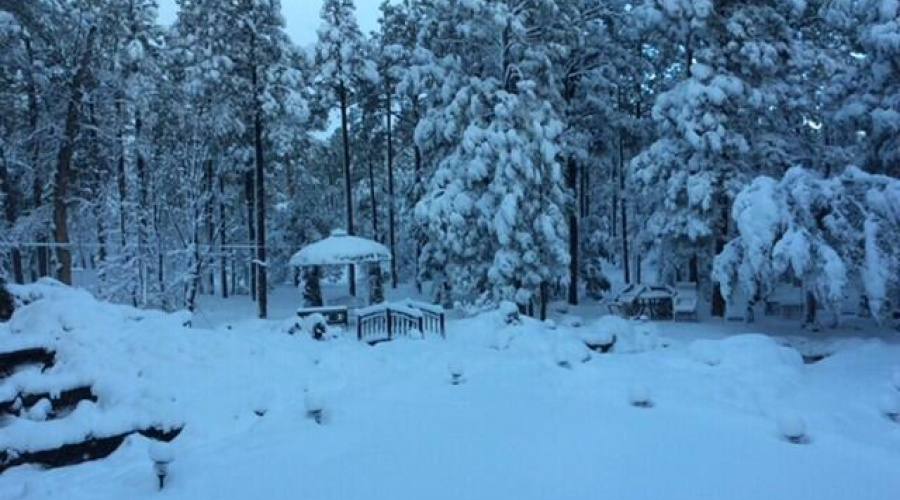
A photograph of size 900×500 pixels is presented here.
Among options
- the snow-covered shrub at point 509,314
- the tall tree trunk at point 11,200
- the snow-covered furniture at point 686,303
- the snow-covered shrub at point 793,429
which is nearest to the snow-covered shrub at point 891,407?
the snow-covered shrub at point 793,429

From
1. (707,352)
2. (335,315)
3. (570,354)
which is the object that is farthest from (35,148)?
(707,352)

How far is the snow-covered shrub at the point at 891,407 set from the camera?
20.9ft

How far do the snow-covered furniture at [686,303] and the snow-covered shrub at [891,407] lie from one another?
1026 cm

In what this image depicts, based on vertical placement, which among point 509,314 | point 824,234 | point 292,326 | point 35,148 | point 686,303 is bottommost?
point 686,303

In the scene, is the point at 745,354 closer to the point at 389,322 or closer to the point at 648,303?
the point at 389,322

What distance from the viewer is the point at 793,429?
5.57 m

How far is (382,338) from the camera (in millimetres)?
12453

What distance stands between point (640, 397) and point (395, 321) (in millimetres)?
6846

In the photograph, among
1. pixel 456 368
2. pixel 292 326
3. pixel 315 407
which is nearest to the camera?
pixel 315 407

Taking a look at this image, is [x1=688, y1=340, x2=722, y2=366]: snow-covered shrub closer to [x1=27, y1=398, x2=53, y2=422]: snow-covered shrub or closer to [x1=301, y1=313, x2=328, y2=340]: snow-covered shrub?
[x1=301, y1=313, x2=328, y2=340]: snow-covered shrub

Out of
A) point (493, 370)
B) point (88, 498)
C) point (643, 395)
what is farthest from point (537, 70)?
point (88, 498)

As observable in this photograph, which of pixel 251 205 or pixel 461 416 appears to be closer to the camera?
pixel 461 416

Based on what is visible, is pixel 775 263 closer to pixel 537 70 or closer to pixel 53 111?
pixel 537 70

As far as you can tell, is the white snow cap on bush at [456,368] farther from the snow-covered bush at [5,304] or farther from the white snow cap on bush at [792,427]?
the snow-covered bush at [5,304]
